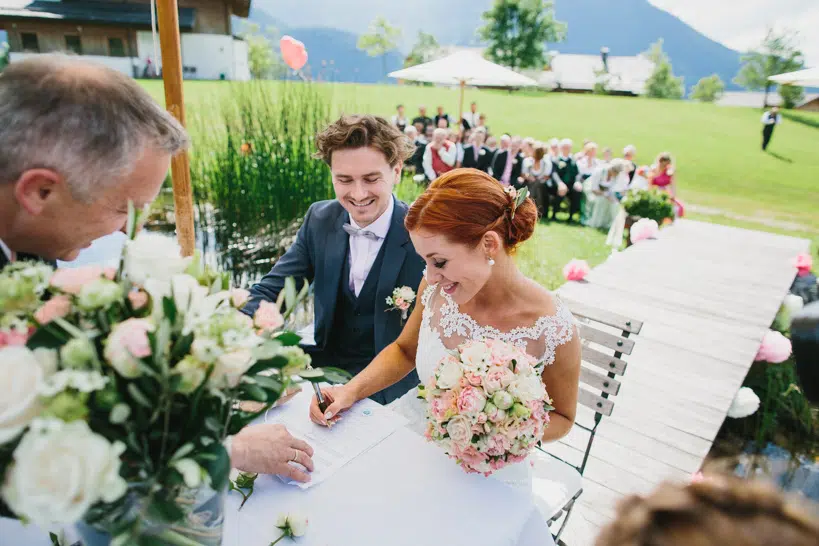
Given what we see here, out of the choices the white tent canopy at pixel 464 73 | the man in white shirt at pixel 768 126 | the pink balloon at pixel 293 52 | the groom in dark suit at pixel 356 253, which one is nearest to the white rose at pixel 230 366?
the groom in dark suit at pixel 356 253

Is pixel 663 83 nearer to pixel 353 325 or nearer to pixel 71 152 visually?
pixel 353 325

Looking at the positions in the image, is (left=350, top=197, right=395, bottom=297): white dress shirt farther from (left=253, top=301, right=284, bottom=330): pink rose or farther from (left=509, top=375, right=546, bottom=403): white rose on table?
(left=253, top=301, right=284, bottom=330): pink rose

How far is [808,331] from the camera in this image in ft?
3.23

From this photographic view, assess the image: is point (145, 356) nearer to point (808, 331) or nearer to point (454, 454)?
point (454, 454)

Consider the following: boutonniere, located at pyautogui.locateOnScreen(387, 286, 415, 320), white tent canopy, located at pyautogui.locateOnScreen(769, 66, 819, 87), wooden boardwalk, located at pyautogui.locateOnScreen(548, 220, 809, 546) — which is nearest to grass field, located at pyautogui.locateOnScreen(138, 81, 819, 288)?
wooden boardwalk, located at pyautogui.locateOnScreen(548, 220, 809, 546)

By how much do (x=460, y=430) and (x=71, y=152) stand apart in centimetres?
116

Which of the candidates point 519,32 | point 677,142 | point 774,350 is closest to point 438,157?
point 774,350

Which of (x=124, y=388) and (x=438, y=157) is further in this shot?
(x=438, y=157)

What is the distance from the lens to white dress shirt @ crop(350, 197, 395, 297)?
2598 mm

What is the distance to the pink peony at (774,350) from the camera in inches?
168

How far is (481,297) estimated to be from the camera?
211cm

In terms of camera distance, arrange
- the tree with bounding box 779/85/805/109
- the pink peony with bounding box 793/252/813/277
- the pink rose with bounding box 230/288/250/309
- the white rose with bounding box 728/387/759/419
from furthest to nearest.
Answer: the tree with bounding box 779/85/805/109 < the pink peony with bounding box 793/252/813/277 < the white rose with bounding box 728/387/759/419 < the pink rose with bounding box 230/288/250/309

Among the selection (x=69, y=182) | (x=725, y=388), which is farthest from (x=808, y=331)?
(x=725, y=388)

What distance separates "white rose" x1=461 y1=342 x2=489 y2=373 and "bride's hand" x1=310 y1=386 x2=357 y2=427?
1.65 ft
